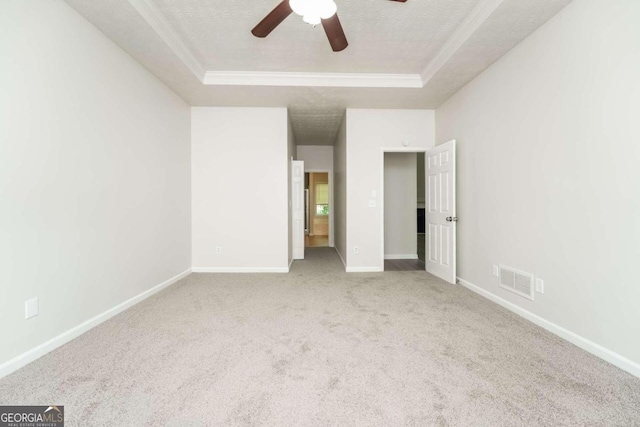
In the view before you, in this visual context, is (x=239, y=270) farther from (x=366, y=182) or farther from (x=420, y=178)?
(x=420, y=178)

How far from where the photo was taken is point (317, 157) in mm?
7316

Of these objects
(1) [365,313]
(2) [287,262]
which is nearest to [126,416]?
(1) [365,313]

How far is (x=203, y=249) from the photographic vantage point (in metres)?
4.36

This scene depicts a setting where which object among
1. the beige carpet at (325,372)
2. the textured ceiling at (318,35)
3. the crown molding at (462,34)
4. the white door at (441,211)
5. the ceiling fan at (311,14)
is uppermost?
the textured ceiling at (318,35)

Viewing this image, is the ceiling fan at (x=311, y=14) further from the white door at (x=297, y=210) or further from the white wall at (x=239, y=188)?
the white door at (x=297, y=210)

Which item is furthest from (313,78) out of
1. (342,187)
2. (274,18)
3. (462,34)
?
(342,187)

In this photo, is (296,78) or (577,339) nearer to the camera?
(577,339)

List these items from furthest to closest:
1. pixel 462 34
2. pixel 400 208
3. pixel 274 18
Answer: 1. pixel 400 208
2. pixel 462 34
3. pixel 274 18

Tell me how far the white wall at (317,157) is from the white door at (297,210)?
1.56 m

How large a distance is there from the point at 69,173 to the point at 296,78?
258 centimetres

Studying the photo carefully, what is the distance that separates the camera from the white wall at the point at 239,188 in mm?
4344

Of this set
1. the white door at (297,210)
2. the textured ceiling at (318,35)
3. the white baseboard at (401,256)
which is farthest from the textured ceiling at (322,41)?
the white baseboard at (401,256)

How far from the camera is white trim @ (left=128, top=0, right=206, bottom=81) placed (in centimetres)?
227

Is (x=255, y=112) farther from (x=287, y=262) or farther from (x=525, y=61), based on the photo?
(x=525, y=61)
